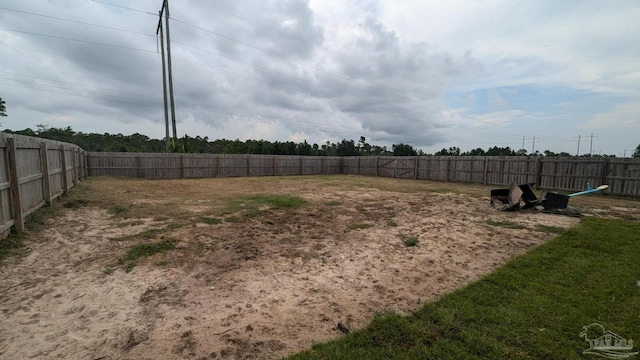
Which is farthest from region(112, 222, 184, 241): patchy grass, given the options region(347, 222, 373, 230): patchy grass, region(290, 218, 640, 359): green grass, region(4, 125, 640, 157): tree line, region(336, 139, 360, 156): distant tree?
region(336, 139, 360, 156): distant tree

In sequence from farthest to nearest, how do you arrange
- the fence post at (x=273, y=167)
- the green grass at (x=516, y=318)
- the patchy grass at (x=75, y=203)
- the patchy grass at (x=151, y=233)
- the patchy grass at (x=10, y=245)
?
the fence post at (x=273, y=167) < the patchy grass at (x=75, y=203) < the patchy grass at (x=151, y=233) < the patchy grass at (x=10, y=245) < the green grass at (x=516, y=318)

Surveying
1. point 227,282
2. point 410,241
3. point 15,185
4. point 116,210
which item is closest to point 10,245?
point 15,185

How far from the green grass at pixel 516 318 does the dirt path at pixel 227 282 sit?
26 cm

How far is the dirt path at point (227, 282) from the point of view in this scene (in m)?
2.39

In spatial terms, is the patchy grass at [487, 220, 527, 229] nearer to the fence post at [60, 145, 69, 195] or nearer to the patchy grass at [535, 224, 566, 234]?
the patchy grass at [535, 224, 566, 234]

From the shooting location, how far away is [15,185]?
445 cm

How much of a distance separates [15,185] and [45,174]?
6.28 feet

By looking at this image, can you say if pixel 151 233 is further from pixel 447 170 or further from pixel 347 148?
pixel 347 148

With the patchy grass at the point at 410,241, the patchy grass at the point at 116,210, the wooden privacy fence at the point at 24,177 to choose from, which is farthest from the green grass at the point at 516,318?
the patchy grass at the point at 116,210

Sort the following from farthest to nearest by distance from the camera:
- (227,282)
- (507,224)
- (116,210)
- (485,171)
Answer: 1. (485,171)
2. (116,210)
3. (507,224)
4. (227,282)

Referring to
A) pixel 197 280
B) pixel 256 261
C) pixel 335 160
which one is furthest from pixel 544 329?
pixel 335 160

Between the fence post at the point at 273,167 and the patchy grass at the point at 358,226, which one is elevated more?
the fence post at the point at 273,167

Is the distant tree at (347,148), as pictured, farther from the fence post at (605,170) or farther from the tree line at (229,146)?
the fence post at (605,170)

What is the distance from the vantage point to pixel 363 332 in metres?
2.47
